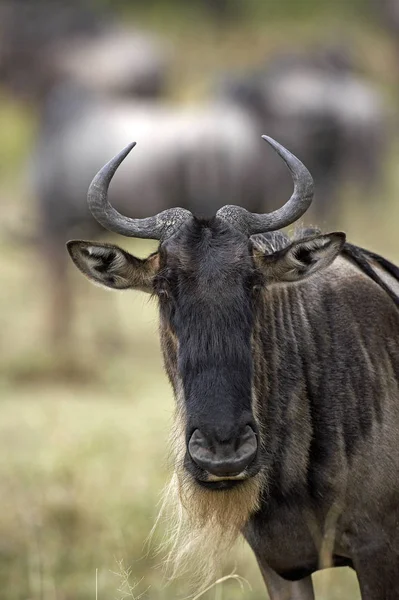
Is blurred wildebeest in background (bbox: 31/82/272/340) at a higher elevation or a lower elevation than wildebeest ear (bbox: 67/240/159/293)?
higher

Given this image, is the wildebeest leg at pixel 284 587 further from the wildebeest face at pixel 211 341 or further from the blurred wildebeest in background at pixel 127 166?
the blurred wildebeest in background at pixel 127 166

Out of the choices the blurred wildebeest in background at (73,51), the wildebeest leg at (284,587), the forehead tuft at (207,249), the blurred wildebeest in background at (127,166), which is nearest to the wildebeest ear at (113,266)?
the forehead tuft at (207,249)

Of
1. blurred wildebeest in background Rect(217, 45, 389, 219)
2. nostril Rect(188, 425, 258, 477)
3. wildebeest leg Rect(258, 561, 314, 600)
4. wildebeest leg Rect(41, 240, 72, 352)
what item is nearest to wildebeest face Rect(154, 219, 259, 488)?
nostril Rect(188, 425, 258, 477)

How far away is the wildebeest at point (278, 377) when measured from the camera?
4.16 meters

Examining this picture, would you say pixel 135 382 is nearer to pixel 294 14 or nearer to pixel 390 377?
pixel 390 377

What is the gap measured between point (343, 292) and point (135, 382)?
19.0 feet

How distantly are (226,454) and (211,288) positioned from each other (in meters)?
0.58

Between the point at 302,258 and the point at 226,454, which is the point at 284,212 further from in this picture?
the point at 226,454

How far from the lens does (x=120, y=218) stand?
4.51 m

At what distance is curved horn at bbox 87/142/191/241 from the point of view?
4453 millimetres

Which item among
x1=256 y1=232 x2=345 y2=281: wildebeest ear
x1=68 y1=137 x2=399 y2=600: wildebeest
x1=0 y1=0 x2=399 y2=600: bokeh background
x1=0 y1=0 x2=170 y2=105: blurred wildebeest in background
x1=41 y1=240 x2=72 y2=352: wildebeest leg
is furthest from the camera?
x1=0 y1=0 x2=170 y2=105: blurred wildebeest in background

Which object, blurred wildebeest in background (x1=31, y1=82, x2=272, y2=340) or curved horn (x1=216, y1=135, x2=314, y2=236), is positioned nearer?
curved horn (x1=216, y1=135, x2=314, y2=236)

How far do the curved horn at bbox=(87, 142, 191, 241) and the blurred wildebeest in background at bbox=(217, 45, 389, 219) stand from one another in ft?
36.7

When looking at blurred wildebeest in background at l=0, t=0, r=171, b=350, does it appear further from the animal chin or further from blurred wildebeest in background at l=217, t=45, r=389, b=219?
the animal chin
